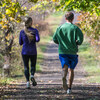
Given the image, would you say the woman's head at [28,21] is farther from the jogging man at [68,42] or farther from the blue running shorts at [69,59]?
the blue running shorts at [69,59]

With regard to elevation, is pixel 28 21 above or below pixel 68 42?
above

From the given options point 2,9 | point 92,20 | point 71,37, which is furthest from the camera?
point 92,20

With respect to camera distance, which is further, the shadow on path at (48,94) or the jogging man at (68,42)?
the jogging man at (68,42)

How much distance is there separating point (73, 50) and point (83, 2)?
249 cm

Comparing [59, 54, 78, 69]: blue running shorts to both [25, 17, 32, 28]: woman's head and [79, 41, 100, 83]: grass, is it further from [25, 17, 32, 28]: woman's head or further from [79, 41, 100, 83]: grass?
[79, 41, 100, 83]: grass

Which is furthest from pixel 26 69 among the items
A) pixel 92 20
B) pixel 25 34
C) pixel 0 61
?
pixel 92 20

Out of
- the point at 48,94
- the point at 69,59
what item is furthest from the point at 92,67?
the point at 48,94

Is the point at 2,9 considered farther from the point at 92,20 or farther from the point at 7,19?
the point at 92,20

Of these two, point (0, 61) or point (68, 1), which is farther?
point (0, 61)

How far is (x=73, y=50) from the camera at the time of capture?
725 centimetres

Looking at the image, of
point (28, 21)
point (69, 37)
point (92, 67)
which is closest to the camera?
point (69, 37)

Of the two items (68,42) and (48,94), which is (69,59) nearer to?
(68,42)

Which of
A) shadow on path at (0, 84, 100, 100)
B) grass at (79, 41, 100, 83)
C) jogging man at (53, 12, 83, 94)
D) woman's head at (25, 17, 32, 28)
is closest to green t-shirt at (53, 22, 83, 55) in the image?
jogging man at (53, 12, 83, 94)

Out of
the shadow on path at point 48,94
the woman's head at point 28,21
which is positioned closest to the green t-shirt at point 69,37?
the shadow on path at point 48,94
